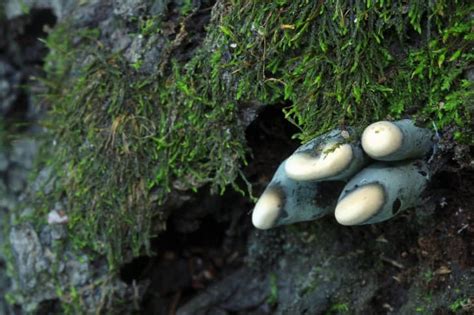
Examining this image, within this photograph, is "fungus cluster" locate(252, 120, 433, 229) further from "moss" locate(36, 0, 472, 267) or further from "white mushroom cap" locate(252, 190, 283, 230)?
"moss" locate(36, 0, 472, 267)

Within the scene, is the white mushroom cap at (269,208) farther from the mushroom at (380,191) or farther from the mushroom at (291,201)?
the mushroom at (380,191)

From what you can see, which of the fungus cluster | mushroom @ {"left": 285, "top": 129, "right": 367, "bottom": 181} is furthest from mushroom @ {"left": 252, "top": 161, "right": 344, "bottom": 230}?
mushroom @ {"left": 285, "top": 129, "right": 367, "bottom": 181}

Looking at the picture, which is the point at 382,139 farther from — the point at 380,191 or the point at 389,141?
the point at 380,191

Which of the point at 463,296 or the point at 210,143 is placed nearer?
the point at 463,296

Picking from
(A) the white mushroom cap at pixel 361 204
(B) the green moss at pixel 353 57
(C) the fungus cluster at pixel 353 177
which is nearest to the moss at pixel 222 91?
(B) the green moss at pixel 353 57

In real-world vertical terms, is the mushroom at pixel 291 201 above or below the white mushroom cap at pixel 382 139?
below

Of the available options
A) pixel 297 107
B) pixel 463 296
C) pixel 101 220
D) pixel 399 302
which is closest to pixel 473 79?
pixel 297 107

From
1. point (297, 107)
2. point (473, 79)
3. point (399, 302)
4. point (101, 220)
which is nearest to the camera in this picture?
point (473, 79)

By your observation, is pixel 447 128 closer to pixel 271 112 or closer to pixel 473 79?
pixel 473 79
